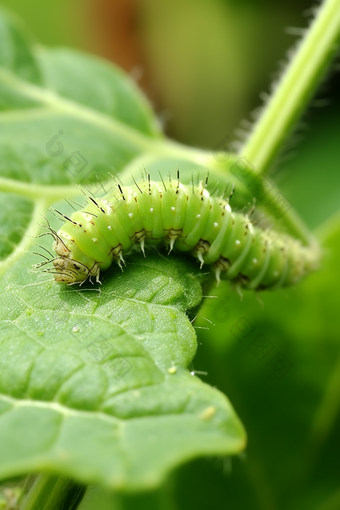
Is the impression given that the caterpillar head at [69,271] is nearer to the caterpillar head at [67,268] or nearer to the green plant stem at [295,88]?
the caterpillar head at [67,268]

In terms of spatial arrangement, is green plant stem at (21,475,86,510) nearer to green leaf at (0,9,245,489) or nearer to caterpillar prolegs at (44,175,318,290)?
green leaf at (0,9,245,489)

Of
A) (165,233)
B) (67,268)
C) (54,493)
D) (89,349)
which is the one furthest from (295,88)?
(54,493)

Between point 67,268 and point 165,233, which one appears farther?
point 165,233

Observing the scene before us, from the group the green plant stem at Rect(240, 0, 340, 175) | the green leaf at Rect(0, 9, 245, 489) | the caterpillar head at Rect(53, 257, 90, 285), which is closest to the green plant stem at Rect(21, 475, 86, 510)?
the green leaf at Rect(0, 9, 245, 489)

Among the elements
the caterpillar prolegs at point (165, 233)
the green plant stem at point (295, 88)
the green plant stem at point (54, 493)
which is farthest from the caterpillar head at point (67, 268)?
the green plant stem at point (295, 88)

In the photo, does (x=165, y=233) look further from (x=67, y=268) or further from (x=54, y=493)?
(x=54, y=493)
